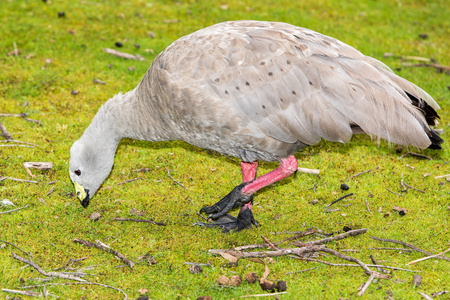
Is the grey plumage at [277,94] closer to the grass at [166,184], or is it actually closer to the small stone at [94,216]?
the grass at [166,184]

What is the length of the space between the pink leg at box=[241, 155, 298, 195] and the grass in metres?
0.62

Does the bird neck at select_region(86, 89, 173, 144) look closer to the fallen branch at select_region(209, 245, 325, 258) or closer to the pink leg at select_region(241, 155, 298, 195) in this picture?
the pink leg at select_region(241, 155, 298, 195)

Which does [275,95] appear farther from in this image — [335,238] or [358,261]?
[358,261]

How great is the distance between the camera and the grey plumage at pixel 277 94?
5.68 meters

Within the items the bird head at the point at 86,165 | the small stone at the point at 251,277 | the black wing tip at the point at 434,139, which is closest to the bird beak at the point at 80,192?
the bird head at the point at 86,165

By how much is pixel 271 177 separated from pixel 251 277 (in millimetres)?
1371

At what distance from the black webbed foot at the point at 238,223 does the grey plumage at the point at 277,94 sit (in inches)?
39.3

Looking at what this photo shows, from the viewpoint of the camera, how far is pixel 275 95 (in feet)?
18.6

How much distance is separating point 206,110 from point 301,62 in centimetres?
123

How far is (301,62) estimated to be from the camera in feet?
18.9

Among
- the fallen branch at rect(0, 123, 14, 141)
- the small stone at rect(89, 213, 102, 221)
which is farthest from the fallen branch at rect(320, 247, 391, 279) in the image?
the fallen branch at rect(0, 123, 14, 141)

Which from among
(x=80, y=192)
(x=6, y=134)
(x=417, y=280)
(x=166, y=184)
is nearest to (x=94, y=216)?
(x=80, y=192)

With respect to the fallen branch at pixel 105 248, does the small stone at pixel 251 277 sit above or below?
above

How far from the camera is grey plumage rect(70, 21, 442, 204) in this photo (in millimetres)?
5684
